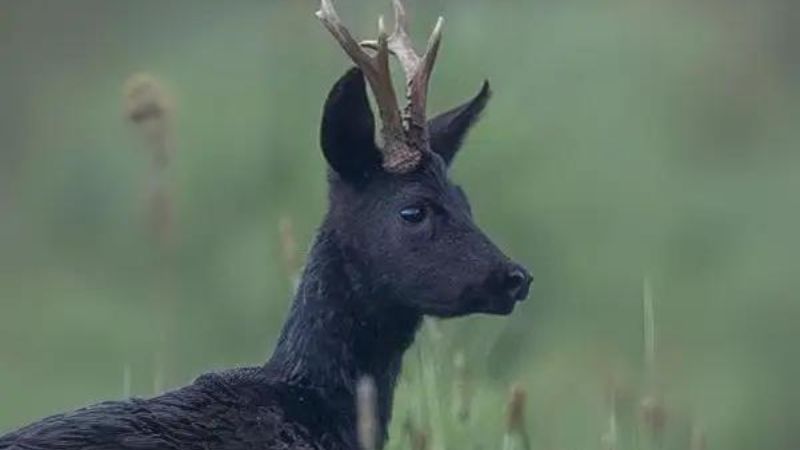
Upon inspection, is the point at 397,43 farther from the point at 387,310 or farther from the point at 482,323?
the point at 482,323

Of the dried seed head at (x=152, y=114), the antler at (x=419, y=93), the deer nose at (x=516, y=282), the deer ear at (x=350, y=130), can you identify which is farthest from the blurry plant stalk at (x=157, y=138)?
the deer nose at (x=516, y=282)

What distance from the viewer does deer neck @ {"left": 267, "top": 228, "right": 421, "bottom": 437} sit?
10.3 metres

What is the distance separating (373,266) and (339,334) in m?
0.23

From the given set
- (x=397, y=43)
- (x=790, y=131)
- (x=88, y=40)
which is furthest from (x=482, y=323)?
(x=88, y=40)

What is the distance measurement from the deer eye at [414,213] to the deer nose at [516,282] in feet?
1.10

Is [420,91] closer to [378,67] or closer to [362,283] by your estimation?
[378,67]

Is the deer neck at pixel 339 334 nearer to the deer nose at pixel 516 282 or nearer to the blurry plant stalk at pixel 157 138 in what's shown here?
the deer nose at pixel 516 282

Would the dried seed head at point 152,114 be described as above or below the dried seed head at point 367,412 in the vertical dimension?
above

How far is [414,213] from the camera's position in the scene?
1038cm

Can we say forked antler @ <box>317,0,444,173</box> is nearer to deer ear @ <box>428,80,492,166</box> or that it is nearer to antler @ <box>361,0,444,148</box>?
antler @ <box>361,0,444,148</box>

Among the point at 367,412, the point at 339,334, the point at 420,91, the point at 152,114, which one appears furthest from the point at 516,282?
the point at 152,114

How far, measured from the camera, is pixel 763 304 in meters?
18.5

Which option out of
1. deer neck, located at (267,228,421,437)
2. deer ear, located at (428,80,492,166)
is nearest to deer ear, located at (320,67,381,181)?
deer neck, located at (267,228,421,437)

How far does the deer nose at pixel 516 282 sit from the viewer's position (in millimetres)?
10227
